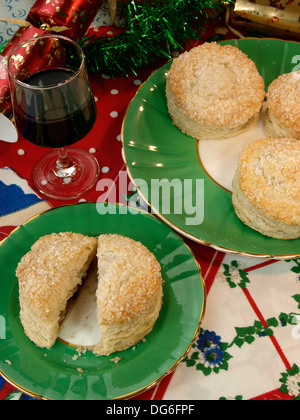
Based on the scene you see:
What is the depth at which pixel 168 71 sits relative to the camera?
1512 mm

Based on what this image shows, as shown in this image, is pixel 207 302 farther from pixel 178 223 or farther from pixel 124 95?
pixel 124 95

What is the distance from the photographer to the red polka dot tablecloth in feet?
3.63

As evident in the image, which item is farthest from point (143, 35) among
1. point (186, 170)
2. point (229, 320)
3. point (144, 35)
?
point (229, 320)

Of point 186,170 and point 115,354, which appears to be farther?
point 186,170

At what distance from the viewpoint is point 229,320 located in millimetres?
1198

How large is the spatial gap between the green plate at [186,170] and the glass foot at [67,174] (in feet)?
0.52

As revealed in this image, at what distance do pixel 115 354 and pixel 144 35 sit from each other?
3.31 feet

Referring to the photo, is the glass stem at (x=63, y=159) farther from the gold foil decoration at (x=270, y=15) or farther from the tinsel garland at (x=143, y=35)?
the gold foil decoration at (x=270, y=15)

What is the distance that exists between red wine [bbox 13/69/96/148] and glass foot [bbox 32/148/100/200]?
213 millimetres

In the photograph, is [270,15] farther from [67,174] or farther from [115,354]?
[115,354]

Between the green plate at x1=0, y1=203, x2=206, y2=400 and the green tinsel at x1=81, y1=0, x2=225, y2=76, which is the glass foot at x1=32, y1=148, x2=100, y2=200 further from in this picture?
the green tinsel at x1=81, y1=0, x2=225, y2=76

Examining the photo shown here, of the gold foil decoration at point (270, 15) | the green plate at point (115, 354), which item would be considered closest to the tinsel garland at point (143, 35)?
the gold foil decoration at point (270, 15)
